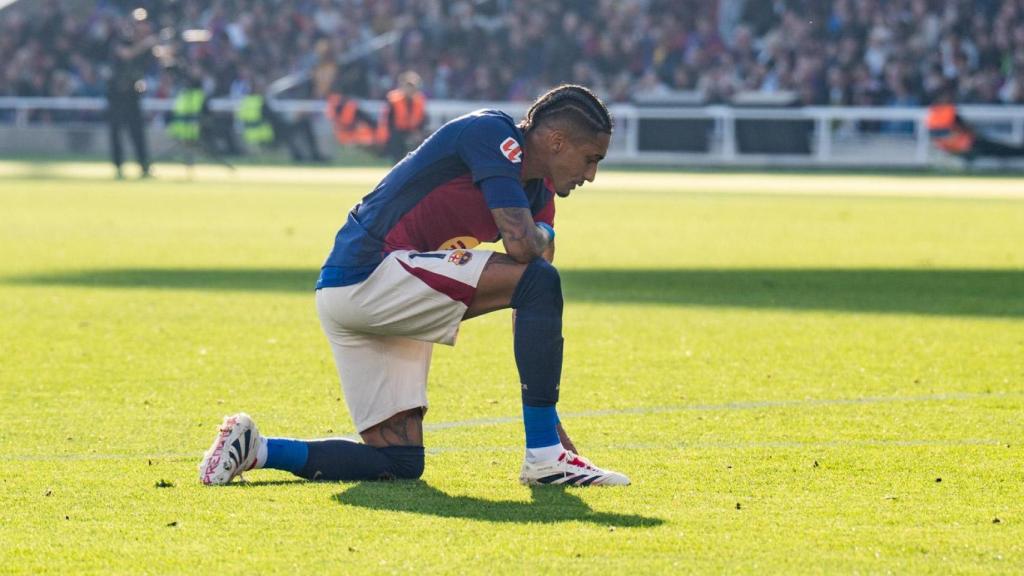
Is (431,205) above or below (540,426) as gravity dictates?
above

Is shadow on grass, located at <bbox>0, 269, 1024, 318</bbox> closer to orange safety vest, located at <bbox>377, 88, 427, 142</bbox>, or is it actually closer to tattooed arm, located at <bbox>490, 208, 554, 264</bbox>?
tattooed arm, located at <bbox>490, 208, 554, 264</bbox>

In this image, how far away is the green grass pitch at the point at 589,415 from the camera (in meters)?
4.99

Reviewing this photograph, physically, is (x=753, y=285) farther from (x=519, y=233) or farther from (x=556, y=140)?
(x=519, y=233)

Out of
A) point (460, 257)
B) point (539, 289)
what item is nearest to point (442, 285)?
point (460, 257)

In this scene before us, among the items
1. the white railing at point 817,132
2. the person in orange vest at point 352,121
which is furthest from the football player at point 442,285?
the person in orange vest at point 352,121

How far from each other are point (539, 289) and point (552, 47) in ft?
113

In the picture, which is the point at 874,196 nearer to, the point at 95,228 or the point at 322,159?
the point at 95,228

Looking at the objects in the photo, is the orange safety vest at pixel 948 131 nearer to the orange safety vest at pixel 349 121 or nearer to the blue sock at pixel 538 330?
the orange safety vest at pixel 349 121

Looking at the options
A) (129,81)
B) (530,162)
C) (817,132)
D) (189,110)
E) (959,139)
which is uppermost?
(530,162)

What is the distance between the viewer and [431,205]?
6.13m

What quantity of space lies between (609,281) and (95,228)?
7.63 meters

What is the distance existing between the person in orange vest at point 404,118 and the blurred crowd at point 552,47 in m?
4.17

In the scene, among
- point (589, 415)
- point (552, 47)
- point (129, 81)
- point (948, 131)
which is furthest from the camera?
point (552, 47)

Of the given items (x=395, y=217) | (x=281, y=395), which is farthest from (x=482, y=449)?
(x=281, y=395)
